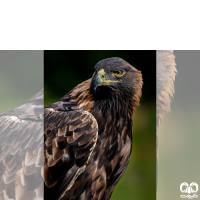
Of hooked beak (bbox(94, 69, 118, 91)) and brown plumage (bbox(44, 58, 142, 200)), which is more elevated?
hooked beak (bbox(94, 69, 118, 91))

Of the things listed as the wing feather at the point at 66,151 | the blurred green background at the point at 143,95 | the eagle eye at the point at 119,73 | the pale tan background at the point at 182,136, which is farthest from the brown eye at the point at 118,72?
the pale tan background at the point at 182,136

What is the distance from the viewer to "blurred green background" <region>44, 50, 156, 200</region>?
304 centimetres

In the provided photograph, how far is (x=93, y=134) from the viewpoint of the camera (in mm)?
2904

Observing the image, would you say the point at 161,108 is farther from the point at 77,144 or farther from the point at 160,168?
the point at 77,144

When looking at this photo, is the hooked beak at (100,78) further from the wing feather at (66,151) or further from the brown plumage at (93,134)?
the wing feather at (66,151)

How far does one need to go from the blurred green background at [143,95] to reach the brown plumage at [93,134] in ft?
0.20

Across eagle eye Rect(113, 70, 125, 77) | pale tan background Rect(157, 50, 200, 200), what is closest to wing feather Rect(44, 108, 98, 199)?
eagle eye Rect(113, 70, 125, 77)

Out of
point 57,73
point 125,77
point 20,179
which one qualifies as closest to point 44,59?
point 57,73

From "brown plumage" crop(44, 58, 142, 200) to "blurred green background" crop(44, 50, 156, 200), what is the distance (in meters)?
0.06

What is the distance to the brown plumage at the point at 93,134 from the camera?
113 inches

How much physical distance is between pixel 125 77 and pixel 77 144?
59cm

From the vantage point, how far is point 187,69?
3.34 meters

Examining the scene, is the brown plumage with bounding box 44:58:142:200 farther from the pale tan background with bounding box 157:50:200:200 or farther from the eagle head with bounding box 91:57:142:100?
the pale tan background with bounding box 157:50:200:200

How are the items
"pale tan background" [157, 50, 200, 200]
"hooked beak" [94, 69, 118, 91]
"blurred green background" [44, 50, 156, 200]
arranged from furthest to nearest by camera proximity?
"pale tan background" [157, 50, 200, 200] < "blurred green background" [44, 50, 156, 200] < "hooked beak" [94, 69, 118, 91]
